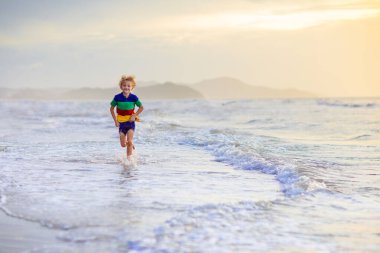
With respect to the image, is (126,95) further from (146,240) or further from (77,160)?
(146,240)

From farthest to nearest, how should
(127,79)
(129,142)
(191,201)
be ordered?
(127,79) < (129,142) < (191,201)

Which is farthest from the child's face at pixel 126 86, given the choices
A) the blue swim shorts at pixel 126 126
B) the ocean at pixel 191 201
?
the ocean at pixel 191 201

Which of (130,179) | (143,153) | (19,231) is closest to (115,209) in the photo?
(19,231)

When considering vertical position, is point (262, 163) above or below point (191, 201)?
above

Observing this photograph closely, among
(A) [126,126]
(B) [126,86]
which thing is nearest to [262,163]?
(A) [126,126]

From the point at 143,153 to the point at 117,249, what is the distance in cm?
738

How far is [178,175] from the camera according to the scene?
26.6 feet

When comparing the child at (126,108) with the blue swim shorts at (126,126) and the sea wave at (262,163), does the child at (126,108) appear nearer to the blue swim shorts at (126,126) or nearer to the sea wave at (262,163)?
the blue swim shorts at (126,126)

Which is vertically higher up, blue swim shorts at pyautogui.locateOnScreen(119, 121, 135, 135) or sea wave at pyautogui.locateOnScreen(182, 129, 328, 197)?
blue swim shorts at pyautogui.locateOnScreen(119, 121, 135, 135)

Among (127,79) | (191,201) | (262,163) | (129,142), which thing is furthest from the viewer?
(127,79)

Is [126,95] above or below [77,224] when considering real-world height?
above

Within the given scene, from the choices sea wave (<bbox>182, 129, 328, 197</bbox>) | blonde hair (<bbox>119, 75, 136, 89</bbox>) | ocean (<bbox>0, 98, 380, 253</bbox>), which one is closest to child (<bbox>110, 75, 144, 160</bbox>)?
blonde hair (<bbox>119, 75, 136, 89</bbox>)

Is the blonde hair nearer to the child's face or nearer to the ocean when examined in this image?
the child's face

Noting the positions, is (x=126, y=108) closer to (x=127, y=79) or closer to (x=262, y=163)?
(x=127, y=79)
